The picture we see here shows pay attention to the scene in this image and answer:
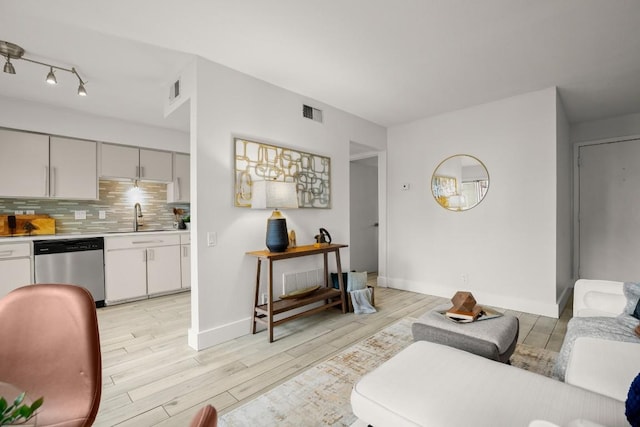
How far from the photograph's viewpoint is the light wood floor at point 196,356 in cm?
187

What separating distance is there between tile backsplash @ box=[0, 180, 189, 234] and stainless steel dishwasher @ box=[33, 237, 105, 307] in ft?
1.89

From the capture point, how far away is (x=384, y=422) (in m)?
1.18

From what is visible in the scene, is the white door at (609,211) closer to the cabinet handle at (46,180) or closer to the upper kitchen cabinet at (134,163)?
the upper kitchen cabinet at (134,163)

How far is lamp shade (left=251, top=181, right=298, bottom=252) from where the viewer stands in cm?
281

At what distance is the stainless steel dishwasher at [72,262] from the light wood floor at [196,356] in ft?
1.60

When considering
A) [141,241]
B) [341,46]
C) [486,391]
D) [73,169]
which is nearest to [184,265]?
[141,241]

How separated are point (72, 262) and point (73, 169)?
3.92 ft

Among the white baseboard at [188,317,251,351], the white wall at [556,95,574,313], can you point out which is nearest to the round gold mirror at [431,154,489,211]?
the white wall at [556,95,574,313]

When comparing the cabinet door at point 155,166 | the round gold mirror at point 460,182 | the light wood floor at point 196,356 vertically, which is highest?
the cabinet door at point 155,166

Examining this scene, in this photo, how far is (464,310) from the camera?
7.11 ft

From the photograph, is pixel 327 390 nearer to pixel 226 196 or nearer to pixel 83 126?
pixel 226 196

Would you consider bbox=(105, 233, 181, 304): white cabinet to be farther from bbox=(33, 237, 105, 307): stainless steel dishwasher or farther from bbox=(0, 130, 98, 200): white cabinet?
bbox=(0, 130, 98, 200): white cabinet

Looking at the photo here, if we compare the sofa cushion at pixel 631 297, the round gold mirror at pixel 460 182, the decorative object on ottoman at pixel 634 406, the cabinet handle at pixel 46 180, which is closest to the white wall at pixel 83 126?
the cabinet handle at pixel 46 180

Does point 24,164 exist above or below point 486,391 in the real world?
above
